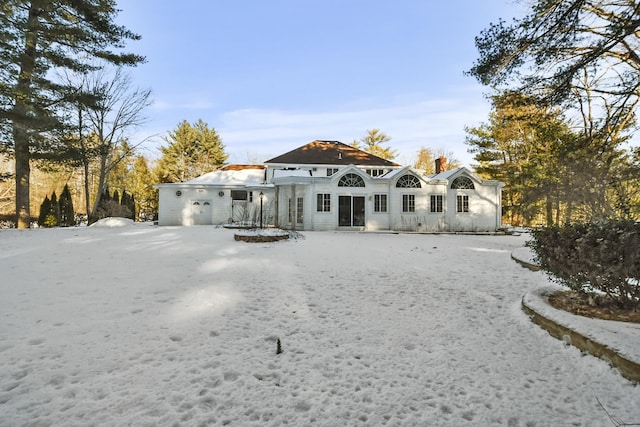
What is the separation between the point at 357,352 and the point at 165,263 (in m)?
5.77

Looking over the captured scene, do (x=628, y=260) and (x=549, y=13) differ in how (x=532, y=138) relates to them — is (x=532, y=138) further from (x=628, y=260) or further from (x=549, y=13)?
(x=628, y=260)

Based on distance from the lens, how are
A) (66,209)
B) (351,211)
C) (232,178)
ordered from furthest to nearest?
(232,178), (66,209), (351,211)

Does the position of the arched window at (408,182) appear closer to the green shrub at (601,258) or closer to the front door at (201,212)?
the front door at (201,212)

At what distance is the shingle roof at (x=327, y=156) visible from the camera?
23641mm

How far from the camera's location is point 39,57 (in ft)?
47.8

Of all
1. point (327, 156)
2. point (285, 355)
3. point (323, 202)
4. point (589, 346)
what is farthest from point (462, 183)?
point (285, 355)

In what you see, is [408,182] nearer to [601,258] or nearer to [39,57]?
[601,258]

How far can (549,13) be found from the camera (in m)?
5.41

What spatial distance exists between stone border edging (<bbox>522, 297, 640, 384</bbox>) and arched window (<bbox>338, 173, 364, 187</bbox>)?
1406cm

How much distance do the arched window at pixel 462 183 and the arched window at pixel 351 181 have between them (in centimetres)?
585

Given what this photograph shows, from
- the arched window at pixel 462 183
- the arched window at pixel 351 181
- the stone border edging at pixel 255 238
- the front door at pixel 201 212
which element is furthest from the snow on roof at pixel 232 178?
the arched window at pixel 462 183

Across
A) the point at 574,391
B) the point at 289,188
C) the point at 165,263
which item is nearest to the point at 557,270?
the point at 574,391

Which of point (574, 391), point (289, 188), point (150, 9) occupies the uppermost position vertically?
point (150, 9)

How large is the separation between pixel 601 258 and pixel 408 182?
14.9 meters
